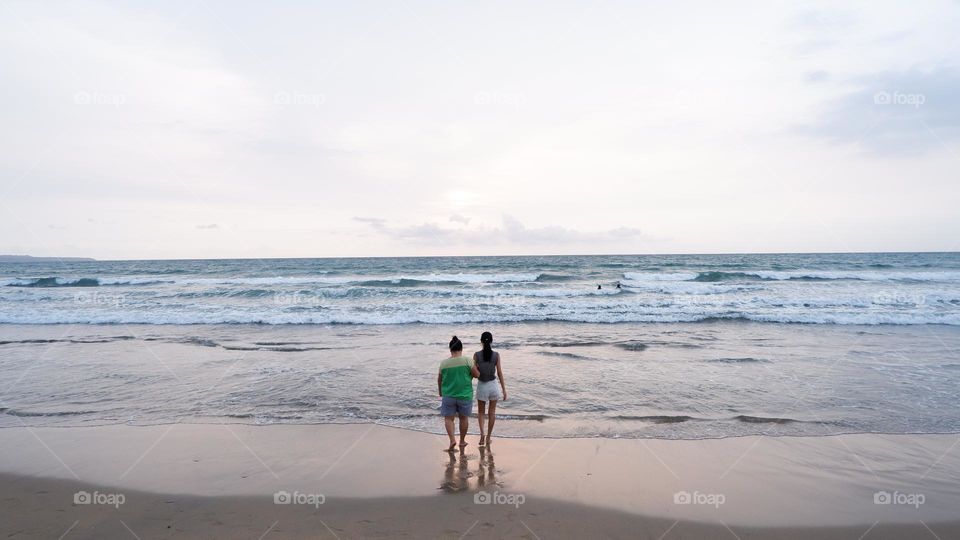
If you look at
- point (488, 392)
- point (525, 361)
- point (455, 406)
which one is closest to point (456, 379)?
point (455, 406)

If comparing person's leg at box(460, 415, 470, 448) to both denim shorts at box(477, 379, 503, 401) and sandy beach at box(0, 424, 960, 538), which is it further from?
denim shorts at box(477, 379, 503, 401)

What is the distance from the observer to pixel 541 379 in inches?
417

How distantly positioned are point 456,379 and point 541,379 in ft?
13.6

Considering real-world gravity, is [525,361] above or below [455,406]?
below

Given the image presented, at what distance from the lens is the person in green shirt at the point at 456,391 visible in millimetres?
6789

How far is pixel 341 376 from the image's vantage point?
35.7ft

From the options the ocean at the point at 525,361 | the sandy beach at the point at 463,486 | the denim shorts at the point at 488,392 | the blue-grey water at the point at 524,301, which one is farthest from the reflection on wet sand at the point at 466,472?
the blue-grey water at the point at 524,301

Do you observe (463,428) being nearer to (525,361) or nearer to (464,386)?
(464,386)

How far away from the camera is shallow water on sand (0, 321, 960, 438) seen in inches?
316

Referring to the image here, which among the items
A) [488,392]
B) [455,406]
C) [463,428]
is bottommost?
[463,428]

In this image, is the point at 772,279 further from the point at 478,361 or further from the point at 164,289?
the point at 164,289

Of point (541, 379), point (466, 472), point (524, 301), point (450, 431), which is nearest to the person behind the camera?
point (466, 472)

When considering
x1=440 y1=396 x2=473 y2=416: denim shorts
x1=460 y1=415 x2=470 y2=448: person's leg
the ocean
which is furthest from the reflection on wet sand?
the ocean

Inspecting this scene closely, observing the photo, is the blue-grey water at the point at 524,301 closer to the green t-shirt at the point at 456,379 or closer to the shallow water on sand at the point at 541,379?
the shallow water on sand at the point at 541,379
